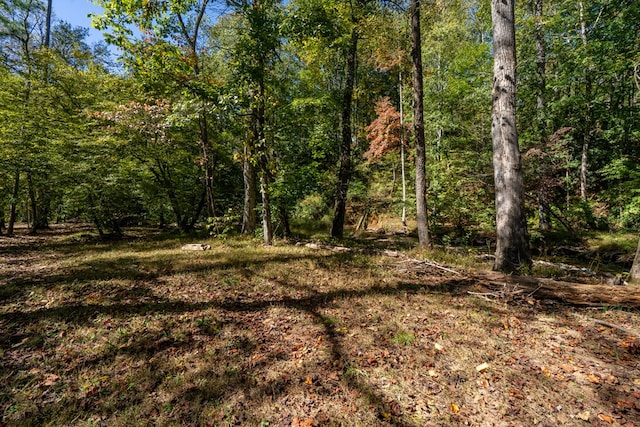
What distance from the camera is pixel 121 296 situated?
5.25 meters

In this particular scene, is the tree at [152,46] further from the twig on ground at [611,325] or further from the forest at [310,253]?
the twig on ground at [611,325]

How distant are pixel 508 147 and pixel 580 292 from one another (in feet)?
9.97

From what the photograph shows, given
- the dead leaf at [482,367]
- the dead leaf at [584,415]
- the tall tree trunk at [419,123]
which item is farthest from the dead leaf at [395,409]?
the tall tree trunk at [419,123]

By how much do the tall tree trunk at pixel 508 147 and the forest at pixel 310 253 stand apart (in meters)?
0.04

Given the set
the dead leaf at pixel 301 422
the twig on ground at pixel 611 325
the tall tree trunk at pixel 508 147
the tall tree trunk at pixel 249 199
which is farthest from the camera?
the tall tree trunk at pixel 249 199

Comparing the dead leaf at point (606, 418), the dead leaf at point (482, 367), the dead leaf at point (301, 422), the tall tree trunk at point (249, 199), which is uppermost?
the tall tree trunk at point (249, 199)

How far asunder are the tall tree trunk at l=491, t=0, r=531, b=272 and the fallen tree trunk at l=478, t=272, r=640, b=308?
0.64 m

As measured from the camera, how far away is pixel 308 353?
143 inches

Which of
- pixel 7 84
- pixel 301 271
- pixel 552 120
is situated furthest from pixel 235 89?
pixel 552 120

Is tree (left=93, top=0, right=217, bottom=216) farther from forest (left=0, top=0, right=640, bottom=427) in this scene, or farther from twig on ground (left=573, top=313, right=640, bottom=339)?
twig on ground (left=573, top=313, right=640, bottom=339)

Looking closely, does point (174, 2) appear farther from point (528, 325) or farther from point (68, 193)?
point (528, 325)

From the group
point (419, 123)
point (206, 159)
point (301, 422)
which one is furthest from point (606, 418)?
point (206, 159)

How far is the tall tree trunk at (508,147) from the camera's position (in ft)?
19.5

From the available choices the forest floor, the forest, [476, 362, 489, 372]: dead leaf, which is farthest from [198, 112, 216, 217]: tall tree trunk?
→ [476, 362, 489, 372]: dead leaf
